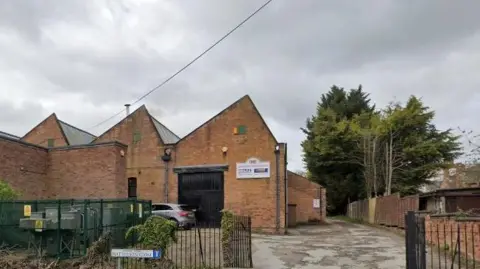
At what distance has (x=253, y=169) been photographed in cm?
2597

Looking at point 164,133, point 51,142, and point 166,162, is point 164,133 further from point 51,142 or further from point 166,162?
point 51,142

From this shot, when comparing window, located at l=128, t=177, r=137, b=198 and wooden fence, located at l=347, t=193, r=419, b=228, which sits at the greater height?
window, located at l=128, t=177, r=137, b=198

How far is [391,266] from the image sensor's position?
12.3 metres

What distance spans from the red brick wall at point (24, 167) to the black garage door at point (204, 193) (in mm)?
8250

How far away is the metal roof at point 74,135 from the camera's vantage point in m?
34.1

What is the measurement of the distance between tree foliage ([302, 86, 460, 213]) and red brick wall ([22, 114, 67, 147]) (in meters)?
23.3

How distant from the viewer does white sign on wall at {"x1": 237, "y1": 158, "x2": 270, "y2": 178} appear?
84.4 ft

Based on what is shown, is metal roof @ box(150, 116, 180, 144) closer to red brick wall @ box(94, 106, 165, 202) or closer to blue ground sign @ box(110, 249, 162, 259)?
red brick wall @ box(94, 106, 165, 202)

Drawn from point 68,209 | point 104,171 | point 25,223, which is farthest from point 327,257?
point 104,171

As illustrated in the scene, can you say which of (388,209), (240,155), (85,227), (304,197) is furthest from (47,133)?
(85,227)

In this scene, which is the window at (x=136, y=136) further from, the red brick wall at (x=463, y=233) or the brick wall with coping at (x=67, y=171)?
the red brick wall at (x=463, y=233)

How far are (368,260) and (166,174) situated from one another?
16659mm

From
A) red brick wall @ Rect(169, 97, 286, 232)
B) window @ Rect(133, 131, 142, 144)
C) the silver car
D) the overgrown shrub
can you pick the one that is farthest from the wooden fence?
window @ Rect(133, 131, 142, 144)

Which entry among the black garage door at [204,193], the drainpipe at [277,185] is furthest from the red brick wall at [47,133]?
the drainpipe at [277,185]
